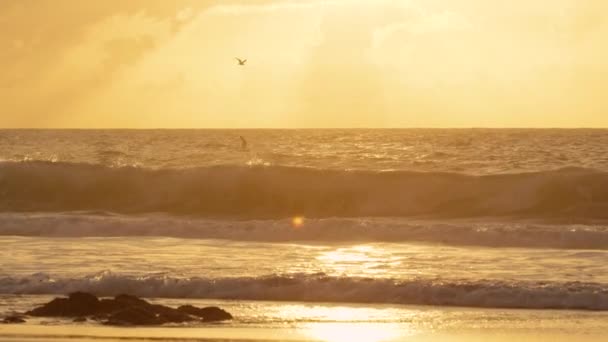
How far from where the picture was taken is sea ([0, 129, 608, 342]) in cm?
1243

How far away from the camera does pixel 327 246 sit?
69.3ft

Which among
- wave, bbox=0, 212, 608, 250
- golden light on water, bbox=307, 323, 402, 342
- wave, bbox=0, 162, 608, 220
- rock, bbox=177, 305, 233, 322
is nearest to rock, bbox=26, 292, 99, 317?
rock, bbox=177, 305, 233, 322

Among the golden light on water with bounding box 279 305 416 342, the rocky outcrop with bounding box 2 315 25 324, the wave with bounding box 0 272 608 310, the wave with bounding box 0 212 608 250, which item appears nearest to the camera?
the golden light on water with bounding box 279 305 416 342

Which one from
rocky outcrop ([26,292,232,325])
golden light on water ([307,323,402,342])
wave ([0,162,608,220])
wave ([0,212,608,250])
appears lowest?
golden light on water ([307,323,402,342])

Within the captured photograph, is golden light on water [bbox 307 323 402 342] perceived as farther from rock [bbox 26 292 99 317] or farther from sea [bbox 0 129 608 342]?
rock [bbox 26 292 99 317]

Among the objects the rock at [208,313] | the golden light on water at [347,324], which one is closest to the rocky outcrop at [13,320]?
the rock at [208,313]

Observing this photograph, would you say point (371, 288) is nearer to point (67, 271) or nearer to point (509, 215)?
point (67, 271)

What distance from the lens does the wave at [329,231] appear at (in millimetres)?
21750

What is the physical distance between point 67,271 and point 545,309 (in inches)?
270

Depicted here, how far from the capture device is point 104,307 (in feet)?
40.4

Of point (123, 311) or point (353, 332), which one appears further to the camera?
point (123, 311)

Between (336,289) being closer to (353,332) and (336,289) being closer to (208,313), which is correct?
(208,313)

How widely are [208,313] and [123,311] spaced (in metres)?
0.95

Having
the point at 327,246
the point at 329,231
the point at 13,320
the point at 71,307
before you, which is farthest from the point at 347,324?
the point at 329,231
